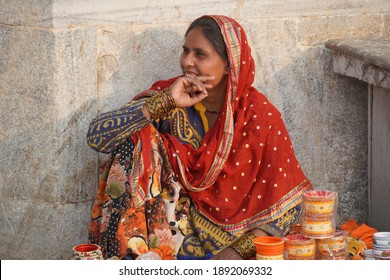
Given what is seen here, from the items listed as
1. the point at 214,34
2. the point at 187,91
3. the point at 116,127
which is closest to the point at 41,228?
the point at 116,127

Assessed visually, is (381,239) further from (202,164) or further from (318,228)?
(202,164)

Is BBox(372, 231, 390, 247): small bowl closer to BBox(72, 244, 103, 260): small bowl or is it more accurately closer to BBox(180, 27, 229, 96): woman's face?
BBox(180, 27, 229, 96): woman's face

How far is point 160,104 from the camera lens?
5004 millimetres

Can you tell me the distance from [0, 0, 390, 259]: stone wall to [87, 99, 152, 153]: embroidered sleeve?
0.33 m

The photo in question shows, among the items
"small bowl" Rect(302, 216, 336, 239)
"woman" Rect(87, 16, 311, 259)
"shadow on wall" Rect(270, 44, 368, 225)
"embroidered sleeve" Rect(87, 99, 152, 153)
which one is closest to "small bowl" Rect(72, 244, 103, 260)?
"woman" Rect(87, 16, 311, 259)

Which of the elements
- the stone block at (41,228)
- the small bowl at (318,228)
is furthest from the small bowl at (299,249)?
the stone block at (41,228)

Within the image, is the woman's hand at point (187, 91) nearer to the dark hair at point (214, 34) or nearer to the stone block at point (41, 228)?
the dark hair at point (214, 34)

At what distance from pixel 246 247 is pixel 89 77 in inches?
48.2

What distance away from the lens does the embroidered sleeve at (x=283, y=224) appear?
5.08 metres

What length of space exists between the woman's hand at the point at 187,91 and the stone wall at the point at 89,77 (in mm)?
506
